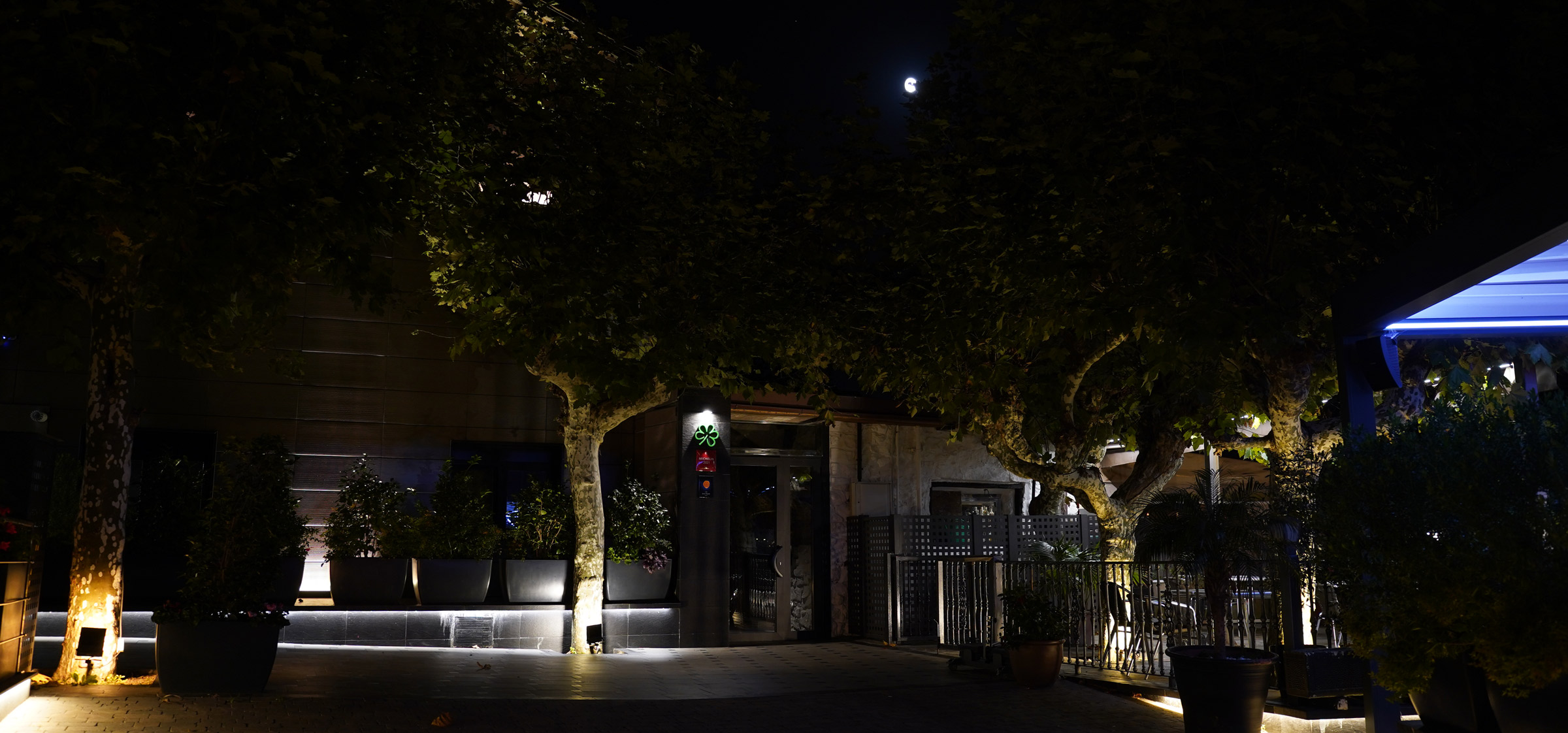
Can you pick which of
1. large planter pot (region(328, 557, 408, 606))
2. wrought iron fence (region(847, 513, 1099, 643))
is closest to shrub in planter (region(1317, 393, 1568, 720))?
wrought iron fence (region(847, 513, 1099, 643))

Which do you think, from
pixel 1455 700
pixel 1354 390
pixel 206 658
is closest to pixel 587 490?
pixel 206 658

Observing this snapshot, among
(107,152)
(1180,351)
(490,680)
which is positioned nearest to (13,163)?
(107,152)

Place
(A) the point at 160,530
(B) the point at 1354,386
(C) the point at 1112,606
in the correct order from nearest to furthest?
(B) the point at 1354,386 < (C) the point at 1112,606 < (A) the point at 160,530

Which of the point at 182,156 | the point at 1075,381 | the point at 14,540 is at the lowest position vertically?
the point at 14,540

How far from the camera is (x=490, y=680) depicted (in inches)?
378

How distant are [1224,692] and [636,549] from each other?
7.69m

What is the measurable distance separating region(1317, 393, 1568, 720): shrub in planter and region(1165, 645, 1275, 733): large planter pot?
44.1 inches

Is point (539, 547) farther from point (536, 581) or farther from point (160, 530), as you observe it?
point (160, 530)

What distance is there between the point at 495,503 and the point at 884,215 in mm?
7481

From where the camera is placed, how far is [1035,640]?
972 cm

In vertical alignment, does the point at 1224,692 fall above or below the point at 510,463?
below

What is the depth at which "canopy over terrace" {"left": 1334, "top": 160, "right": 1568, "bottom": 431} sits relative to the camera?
5250mm

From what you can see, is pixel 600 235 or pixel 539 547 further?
pixel 539 547

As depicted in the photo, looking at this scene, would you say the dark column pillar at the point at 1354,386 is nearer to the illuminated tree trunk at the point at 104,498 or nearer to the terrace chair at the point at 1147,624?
the terrace chair at the point at 1147,624
